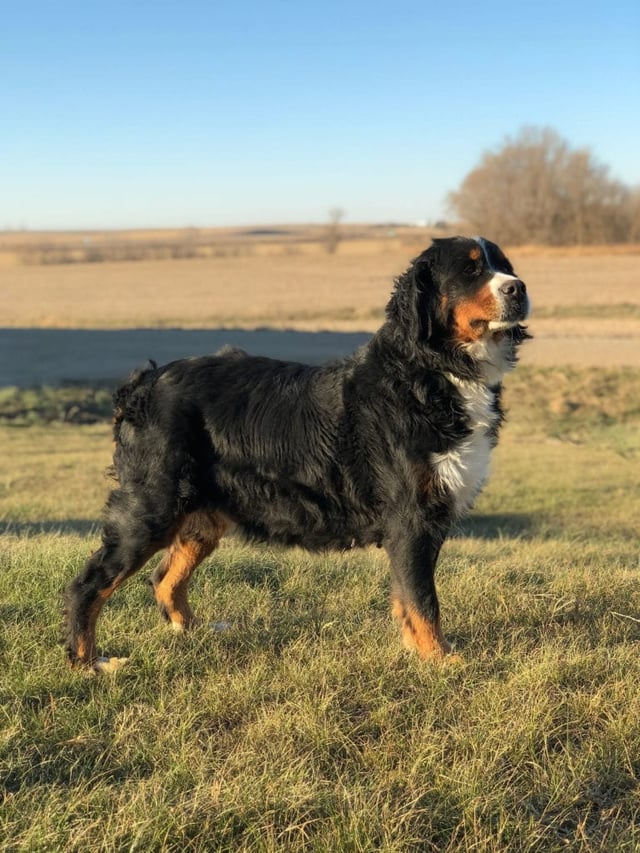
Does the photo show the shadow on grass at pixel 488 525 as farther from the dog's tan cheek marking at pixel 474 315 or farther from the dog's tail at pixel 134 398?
the dog's tan cheek marking at pixel 474 315

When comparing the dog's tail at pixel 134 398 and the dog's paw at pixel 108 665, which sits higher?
the dog's tail at pixel 134 398

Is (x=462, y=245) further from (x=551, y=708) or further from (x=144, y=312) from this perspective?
(x=144, y=312)

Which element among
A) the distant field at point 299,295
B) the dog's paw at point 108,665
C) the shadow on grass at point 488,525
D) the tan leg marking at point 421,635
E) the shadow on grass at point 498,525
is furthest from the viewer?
the distant field at point 299,295

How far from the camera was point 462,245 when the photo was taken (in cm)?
435

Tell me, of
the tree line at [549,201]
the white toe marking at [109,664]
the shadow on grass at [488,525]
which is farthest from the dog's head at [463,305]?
the tree line at [549,201]

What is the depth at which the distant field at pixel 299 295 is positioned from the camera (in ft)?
106

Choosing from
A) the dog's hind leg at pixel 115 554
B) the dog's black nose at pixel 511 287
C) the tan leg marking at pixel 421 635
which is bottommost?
the tan leg marking at pixel 421 635

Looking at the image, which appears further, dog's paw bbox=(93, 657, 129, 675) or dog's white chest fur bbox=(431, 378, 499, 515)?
dog's white chest fur bbox=(431, 378, 499, 515)

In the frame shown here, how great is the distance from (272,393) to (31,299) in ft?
141

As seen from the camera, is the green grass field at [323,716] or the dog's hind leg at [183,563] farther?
the dog's hind leg at [183,563]

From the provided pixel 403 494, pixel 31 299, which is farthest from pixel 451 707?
pixel 31 299

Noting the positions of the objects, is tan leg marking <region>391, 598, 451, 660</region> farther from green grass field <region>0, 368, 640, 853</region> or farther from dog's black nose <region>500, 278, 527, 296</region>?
dog's black nose <region>500, 278, 527, 296</region>

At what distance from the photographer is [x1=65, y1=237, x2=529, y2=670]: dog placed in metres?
4.15

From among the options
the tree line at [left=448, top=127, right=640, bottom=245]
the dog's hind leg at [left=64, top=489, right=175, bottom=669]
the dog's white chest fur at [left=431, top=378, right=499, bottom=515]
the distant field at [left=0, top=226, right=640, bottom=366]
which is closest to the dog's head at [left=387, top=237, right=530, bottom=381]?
the dog's white chest fur at [left=431, top=378, right=499, bottom=515]
